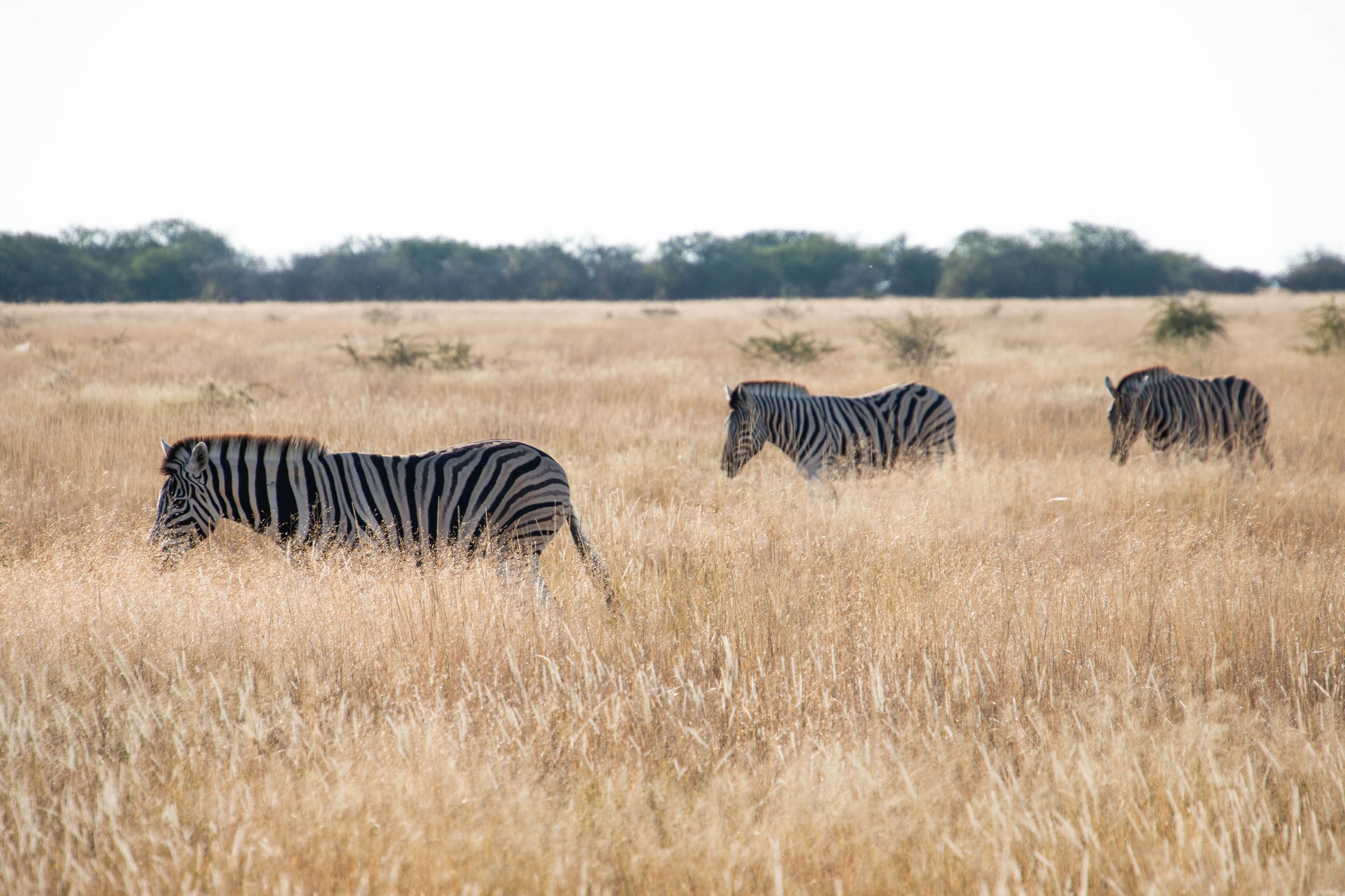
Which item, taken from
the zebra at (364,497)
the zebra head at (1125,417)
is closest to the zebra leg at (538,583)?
the zebra at (364,497)

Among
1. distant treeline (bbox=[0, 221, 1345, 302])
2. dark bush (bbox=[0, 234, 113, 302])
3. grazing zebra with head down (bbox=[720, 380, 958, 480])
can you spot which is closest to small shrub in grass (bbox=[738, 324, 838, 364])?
grazing zebra with head down (bbox=[720, 380, 958, 480])

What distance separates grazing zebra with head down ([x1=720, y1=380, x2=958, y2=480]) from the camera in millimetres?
7758

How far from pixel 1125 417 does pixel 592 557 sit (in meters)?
6.87

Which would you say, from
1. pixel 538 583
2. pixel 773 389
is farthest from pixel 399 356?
pixel 538 583

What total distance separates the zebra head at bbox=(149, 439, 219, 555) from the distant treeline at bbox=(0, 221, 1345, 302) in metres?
60.3

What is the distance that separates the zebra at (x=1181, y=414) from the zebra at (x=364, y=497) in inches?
268

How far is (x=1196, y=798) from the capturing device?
263 cm

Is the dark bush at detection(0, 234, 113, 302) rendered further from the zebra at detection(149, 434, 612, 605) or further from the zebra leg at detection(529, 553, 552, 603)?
the zebra leg at detection(529, 553, 552, 603)

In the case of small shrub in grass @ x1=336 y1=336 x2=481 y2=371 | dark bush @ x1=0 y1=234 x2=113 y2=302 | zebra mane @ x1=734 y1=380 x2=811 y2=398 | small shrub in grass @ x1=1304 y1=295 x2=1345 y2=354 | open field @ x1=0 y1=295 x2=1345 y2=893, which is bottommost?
open field @ x1=0 y1=295 x2=1345 y2=893

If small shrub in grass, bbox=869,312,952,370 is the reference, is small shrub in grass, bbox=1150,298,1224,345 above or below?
above

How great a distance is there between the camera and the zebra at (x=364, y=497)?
15.7 feet

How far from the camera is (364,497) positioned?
497cm

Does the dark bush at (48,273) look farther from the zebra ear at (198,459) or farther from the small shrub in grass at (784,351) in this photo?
the zebra ear at (198,459)

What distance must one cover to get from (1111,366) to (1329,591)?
1463cm
